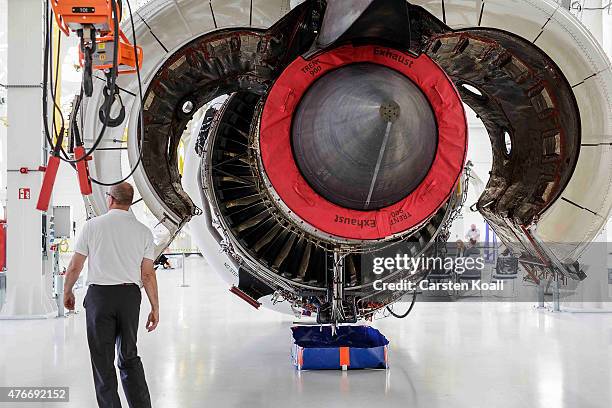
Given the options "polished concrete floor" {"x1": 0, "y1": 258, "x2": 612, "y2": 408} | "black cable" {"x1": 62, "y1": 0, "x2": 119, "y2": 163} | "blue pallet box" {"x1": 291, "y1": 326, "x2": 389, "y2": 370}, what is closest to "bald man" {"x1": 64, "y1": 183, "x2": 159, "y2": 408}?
"black cable" {"x1": 62, "y1": 0, "x2": 119, "y2": 163}

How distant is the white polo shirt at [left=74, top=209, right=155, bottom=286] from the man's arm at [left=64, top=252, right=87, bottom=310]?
0.05 metres

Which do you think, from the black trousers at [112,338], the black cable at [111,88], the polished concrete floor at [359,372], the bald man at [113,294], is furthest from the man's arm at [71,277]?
the polished concrete floor at [359,372]

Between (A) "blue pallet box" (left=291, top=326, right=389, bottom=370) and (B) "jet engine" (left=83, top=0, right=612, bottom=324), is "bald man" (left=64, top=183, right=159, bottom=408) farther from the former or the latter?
(A) "blue pallet box" (left=291, top=326, right=389, bottom=370)

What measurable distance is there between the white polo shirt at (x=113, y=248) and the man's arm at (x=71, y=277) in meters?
0.05

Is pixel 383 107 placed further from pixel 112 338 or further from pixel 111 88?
pixel 112 338

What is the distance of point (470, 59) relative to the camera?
4004mm

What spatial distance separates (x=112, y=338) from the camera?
4117mm

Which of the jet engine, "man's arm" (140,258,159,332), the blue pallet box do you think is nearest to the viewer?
the jet engine

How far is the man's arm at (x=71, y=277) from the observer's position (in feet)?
13.6

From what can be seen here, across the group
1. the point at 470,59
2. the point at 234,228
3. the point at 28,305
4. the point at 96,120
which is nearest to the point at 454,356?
the point at 234,228

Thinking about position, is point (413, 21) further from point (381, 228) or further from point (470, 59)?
point (381, 228)

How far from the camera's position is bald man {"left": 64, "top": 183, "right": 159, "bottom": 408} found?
13.4ft

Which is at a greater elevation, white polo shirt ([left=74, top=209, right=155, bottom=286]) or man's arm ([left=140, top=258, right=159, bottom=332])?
white polo shirt ([left=74, top=209, right=155, bottom=286])

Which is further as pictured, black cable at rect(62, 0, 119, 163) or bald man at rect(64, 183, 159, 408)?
bald man at rect(64, 183, 159, 408)
